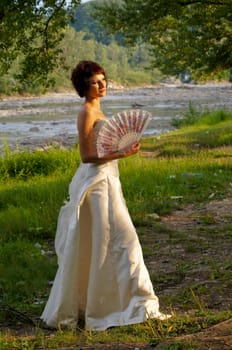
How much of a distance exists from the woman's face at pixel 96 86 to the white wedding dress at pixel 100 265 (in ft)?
1.76

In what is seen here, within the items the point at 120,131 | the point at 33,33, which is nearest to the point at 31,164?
the point at 33,33

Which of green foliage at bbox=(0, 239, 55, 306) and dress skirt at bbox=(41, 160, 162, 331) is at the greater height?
dress skirt at bbox=(41, 160, 162, 331)

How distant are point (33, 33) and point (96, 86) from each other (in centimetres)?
603

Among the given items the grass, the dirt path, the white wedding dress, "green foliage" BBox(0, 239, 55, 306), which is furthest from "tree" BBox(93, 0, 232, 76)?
the white wedding dress

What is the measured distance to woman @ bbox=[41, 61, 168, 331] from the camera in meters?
5.33

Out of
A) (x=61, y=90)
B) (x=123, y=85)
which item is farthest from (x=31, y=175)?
(x=123, y=85)

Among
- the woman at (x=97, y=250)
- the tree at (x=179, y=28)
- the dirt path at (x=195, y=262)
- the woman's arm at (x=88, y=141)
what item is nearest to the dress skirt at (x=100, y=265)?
the woman at (x=97, y=250)

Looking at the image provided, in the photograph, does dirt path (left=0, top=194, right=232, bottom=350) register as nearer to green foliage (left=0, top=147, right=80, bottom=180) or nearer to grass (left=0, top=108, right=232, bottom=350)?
grass (left=0, top=108, right=232, bottom=350)

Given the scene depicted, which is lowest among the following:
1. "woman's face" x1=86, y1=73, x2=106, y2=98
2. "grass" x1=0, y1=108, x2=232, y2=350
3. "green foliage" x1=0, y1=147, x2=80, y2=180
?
"green foliage" x1=0, y1=147, x2=80, y2=180

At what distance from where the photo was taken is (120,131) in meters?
5.41

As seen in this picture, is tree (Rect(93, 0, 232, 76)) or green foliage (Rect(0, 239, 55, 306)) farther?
tree (Rect(93, 0, 232, 76))

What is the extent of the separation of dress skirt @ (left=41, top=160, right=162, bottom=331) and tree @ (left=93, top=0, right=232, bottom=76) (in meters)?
8.18

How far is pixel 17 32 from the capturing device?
10.6 m

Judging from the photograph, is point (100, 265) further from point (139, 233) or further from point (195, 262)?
point (139, 233)
